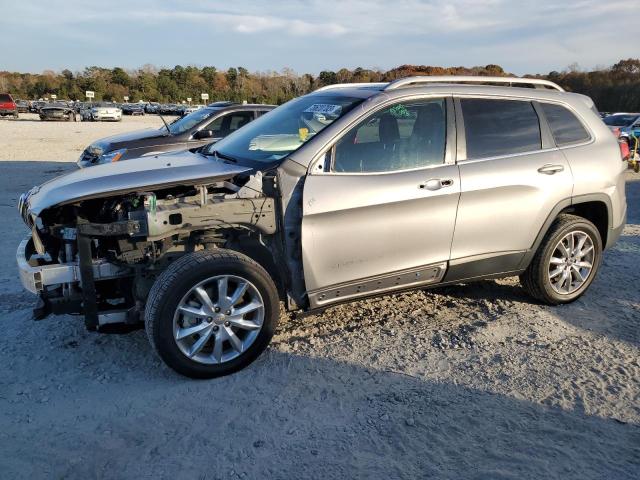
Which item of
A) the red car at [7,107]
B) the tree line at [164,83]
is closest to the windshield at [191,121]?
the red car at [7,107]

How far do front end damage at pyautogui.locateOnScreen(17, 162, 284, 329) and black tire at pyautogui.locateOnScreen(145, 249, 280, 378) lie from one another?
0.70ft

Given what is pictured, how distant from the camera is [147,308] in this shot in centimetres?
346

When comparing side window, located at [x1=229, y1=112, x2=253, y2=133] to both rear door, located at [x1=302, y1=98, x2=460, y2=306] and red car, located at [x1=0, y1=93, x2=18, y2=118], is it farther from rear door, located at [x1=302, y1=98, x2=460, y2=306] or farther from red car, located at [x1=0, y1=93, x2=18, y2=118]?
red car, located at [x1=0, y1=93, x2=18, y2=118]

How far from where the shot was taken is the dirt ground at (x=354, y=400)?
9.29 ft

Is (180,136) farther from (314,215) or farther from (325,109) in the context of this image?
(314,215)

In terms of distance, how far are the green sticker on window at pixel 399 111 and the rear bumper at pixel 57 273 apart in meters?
2.27

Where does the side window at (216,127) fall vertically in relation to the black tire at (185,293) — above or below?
above

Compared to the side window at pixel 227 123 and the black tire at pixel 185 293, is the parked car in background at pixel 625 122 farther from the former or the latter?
the black tire at pixel 185 293

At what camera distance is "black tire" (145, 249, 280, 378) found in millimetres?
3414

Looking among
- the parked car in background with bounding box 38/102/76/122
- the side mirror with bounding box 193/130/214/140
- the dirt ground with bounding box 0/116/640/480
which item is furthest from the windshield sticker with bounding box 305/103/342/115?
the parked car in background with bounding box 38/102/76/122

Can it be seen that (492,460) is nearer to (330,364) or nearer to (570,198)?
(330,364)

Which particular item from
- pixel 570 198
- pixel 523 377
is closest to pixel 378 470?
pixel 523 377

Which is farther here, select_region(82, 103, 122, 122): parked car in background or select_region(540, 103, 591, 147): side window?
select_region(82, 103, 122, 122): parked car in background

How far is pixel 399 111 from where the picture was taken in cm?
419
